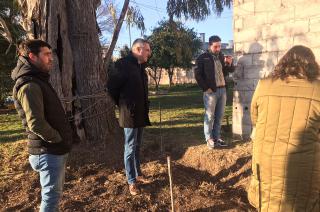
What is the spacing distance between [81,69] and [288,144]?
16.7 feet

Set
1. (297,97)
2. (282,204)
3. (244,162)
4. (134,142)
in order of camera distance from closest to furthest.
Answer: (297,97)
(282,204)
(134,142)
(244,162)

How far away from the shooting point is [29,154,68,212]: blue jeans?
3652 mm

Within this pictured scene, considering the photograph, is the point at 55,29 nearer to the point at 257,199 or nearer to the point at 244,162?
the point at 244,162

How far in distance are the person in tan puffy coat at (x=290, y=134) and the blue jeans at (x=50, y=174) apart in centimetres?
181

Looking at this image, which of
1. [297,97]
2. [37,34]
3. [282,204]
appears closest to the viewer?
[297,97]

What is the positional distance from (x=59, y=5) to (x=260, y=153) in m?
5.07

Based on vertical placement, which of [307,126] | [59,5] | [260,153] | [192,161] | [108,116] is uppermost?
[59,5]

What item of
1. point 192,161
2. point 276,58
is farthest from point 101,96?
point 276,58

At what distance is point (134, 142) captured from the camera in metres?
5.14

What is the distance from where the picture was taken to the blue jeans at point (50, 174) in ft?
12.0

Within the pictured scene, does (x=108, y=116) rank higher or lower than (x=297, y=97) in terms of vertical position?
lower

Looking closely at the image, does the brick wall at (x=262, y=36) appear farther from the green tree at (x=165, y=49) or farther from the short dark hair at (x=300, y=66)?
the green tree at (x=165, y=49)

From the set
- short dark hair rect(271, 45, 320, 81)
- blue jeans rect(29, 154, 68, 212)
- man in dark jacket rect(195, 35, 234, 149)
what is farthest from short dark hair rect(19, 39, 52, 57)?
man in dark jacket rect(195, 35, 234, 149)

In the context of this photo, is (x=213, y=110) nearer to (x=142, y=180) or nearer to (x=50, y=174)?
(x=142, y=180)
